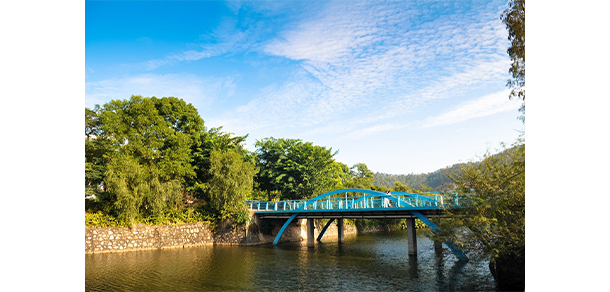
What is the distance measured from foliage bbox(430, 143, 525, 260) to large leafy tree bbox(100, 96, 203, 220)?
59.8 ft

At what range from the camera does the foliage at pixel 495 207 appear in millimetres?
10570

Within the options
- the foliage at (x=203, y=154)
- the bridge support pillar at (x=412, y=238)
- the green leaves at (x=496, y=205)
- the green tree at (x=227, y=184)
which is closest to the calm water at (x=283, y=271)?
the bridge support pillar at (x=412, y=238)

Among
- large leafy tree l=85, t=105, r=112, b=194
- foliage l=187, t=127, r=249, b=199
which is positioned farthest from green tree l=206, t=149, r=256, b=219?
large leafy tree l=85, t=105, r=112, b=194

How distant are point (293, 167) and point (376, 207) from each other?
11.8 m

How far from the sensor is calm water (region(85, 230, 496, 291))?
13172 millimetres

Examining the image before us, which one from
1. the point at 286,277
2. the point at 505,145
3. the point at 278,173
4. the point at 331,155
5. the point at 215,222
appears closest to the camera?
the point at 505,145

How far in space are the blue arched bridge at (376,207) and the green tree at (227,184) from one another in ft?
6.46

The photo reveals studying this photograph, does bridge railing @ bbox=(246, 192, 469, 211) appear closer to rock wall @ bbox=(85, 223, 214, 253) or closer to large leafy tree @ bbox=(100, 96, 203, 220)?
rock wall @ bbox=(85, 223, 214, 253)

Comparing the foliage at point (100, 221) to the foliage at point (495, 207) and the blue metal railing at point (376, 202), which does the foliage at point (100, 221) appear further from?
the foliage at point (495, 207)

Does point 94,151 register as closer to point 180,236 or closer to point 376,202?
point 180,236
